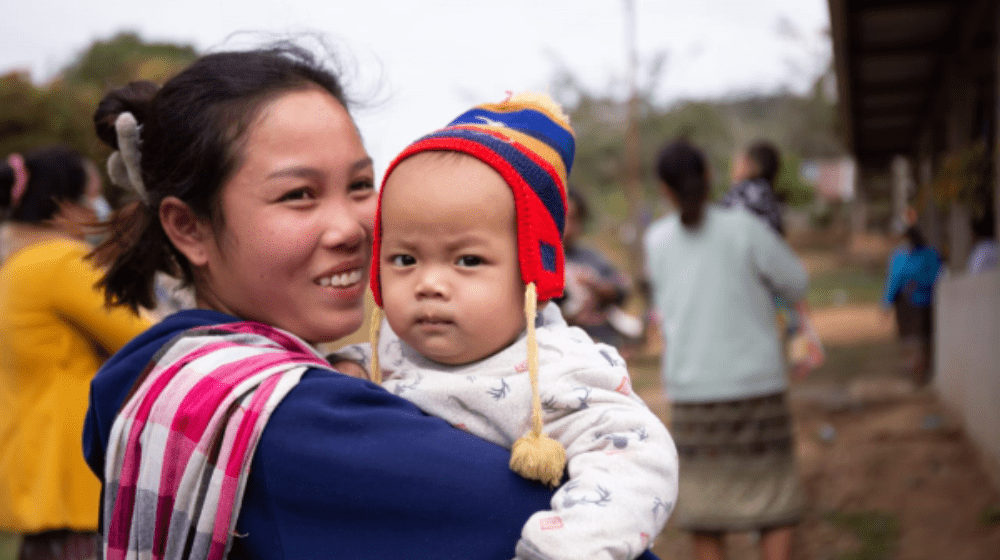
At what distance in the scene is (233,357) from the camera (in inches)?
57.3

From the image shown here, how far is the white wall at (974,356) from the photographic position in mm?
5566

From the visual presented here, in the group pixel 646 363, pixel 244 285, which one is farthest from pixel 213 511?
pixel 646 363

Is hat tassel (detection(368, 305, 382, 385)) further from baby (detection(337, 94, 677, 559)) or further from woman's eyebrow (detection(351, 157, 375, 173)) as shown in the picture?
woman's eyebrow (detection(351, 157, 375, 173))

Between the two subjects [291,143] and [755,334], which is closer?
[291,143]

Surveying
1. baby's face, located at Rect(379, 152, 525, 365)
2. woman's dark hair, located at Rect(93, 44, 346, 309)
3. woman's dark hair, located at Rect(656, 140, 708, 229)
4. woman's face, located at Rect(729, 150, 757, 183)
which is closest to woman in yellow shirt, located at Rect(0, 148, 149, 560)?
woman's dark hair, located at Rect(93, 44, 346, 309)

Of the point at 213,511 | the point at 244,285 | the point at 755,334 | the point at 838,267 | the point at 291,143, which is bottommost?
the point at 838,267

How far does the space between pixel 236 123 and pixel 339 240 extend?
0.89 ft

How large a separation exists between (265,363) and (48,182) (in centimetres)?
259

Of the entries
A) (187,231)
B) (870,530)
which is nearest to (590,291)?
(870,530)

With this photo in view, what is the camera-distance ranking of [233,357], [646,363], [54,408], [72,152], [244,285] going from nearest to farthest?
[233,357]
[244,285]
[54,408]
[72,152]
[646,363]

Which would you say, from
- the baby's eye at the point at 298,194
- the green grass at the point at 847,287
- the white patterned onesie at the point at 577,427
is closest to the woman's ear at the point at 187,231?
the baby's eye at the point at 298,194

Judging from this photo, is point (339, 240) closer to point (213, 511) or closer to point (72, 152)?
point (213, 511)

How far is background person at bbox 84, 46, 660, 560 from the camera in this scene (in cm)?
136

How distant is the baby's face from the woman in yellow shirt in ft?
5.65
